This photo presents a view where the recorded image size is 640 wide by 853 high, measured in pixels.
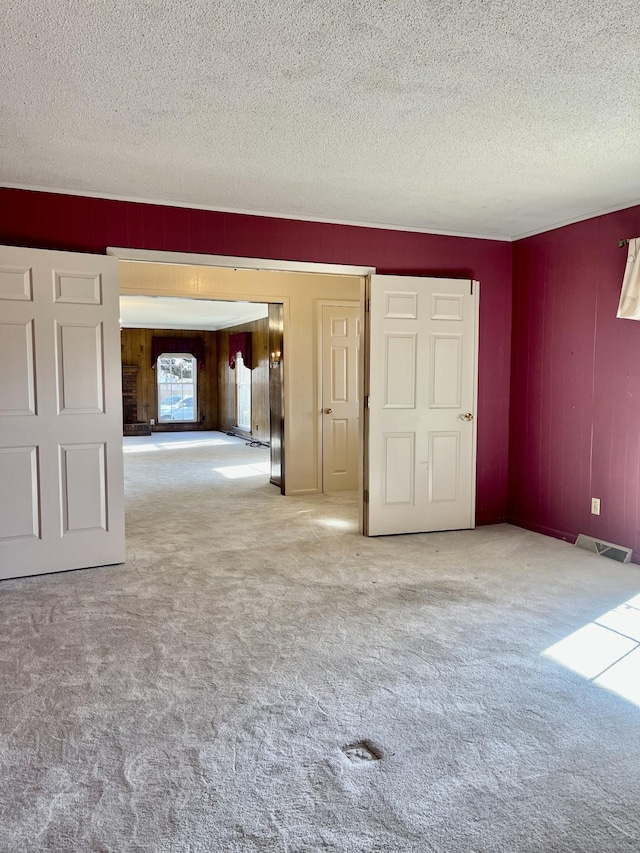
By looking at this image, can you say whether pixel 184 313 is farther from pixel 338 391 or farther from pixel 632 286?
pixel 632 286

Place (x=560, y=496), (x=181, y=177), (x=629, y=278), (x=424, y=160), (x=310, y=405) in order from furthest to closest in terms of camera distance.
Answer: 1. (x=310, y=405)
2. (x=560, y=496)
3. (x=629, y=278)
4. (x=181, y=177)
5. (x=424, y=160)

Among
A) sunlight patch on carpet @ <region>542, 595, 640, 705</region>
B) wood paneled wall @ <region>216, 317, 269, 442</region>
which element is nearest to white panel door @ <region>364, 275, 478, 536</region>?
sunlight patch on carpet @ <region>542, 595, 640, 705</region>

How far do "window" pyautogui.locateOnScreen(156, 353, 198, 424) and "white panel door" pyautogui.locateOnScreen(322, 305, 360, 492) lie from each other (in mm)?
8543

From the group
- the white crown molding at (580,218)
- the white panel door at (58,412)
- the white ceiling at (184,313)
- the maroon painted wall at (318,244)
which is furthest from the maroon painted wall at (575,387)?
the white ceiling at (184,313)

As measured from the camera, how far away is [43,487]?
3912mm

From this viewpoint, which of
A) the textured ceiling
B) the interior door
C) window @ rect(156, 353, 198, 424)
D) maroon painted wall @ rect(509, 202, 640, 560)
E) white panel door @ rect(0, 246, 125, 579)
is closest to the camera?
the textured ceiling

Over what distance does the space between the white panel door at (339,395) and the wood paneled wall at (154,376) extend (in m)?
8.32

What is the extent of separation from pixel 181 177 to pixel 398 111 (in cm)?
158

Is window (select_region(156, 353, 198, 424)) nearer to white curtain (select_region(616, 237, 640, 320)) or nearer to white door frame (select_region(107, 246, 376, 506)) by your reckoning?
white door frame (select_region(107, 246, 376, 506))

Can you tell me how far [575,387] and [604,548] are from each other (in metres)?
1.27

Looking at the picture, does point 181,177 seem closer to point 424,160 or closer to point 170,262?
point 170,262

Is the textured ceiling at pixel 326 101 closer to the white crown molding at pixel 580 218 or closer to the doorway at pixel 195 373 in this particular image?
the white crown molding at pixel 580 218

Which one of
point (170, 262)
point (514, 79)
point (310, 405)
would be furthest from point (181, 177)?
point (310, 405)

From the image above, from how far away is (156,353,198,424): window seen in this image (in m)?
14.6
